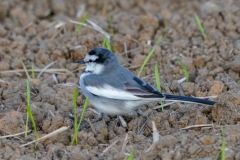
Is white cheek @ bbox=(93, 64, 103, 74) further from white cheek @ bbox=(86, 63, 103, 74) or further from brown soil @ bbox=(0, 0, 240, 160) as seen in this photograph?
brown soil @ bbox=(0, 0, 240, 160)

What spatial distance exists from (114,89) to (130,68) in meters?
1.66

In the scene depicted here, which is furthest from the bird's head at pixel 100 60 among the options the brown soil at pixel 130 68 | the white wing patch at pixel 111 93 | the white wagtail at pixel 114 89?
the brown soil at pixel 130 68

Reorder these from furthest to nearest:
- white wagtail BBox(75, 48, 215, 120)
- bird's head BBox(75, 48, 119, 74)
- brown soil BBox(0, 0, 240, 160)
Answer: bird's head BBox(75, 48, 119, 74) → white wagtail BBox(75, 48, 215, 120) → brown soil BBox(0, 0, 240, 160)

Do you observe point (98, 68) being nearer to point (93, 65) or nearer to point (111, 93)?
point (93, 65)

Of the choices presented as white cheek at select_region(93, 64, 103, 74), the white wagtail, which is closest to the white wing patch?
the white wagtail

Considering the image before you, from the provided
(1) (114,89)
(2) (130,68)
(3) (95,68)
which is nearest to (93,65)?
(3) (95,68)

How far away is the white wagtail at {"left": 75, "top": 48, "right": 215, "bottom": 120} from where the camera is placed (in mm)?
5316

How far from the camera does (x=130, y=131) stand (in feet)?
17.7

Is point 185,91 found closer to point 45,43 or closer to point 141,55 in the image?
point 141,55

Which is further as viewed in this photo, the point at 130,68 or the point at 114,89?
the point at 130,68

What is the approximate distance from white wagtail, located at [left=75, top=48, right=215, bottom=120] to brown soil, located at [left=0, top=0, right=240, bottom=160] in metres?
0.24

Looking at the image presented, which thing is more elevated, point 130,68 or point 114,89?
point 114,89

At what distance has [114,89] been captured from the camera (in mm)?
5441

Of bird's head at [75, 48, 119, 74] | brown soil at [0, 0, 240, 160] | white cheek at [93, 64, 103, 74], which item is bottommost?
brown soil at [0, 0, 240, 160]
